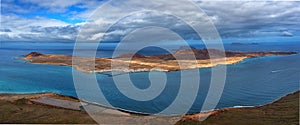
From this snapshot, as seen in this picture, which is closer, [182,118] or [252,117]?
[252,117]

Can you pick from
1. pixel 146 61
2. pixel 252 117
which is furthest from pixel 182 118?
pixel 146 61

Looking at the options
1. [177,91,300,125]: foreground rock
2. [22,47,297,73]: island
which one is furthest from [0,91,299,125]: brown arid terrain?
[22,47,297,73]: island

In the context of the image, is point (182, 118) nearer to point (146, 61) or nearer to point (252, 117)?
point (252, 117)

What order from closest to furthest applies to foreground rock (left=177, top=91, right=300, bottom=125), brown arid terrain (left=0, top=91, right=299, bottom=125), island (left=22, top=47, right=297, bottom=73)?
foreground rock (left=177, top=91, right=300, bottom=125) < brown arid terrain (left=0, top=91, right=299, bottom=125) < island (left=22, top=47, right=297, bottom=73)

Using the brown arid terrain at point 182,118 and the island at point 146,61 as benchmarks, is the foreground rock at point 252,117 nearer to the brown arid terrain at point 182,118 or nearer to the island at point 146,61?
the brown arid terrain at point 182,118

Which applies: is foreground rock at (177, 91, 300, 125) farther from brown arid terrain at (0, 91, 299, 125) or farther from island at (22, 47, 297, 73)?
island at (22, 47, 297, 73)

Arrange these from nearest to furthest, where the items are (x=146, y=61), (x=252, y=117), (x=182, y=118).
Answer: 1. (x=252, y=117)
2. (x=182, y=118)
3. (x=146, y=61)

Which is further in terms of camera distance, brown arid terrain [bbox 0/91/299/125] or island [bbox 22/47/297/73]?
island [bbox 22/47/297/73]

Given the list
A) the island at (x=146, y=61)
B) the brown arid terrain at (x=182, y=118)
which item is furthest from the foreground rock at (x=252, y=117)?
the island at (x=146, y=61)

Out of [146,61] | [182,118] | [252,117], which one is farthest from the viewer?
[146,61]
